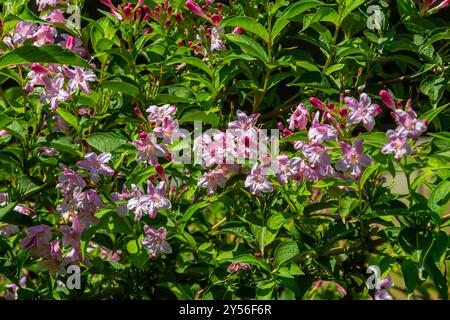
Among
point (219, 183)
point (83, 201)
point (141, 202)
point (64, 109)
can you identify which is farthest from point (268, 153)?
point (64, 109)

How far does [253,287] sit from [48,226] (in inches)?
20.5

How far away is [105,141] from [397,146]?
2.23 ft

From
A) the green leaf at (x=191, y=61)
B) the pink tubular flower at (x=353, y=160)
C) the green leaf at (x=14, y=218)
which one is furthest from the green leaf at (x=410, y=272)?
the green leaf at (x=14, y=218)

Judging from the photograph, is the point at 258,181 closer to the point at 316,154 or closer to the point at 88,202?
the point at 316,154

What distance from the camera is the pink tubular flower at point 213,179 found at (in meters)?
1.45

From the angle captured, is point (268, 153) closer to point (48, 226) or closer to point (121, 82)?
point (121, 82)

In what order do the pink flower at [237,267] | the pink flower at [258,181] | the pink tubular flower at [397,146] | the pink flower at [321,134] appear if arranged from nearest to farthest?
the pink tubular flower at [397,146] → the pink flower at [321,134] → the pink flower at [258,181] → the pink flower at [237,267]

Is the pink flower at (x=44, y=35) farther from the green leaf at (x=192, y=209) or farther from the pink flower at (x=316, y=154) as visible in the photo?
the pink flower at (x=316, y=154)

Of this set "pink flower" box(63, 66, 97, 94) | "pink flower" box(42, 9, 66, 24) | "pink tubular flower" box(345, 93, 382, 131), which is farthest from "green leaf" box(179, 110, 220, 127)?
"pink flower" box(42, 9, 66, 24)

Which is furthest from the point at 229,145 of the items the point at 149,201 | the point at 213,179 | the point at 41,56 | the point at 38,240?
the point at 38,240

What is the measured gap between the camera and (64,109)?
1.62 metres

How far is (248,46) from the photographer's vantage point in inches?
56.6

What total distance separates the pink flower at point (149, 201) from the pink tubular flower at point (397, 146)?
1.62 feet

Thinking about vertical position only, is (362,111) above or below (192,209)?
above
